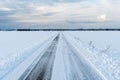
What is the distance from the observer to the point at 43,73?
35.5 ft

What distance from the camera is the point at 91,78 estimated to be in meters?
9.93

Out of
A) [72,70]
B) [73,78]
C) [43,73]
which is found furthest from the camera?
[72,70]

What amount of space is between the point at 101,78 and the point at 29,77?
283cm

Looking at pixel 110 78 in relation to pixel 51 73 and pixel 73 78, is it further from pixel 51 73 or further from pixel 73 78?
pixel 51 73

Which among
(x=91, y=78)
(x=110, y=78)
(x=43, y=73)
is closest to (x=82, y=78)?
(x=91, y=78)

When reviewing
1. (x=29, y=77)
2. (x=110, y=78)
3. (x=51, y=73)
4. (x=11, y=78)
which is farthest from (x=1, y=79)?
(x=110, y=78)

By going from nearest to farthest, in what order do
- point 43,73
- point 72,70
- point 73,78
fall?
point 73,78 < point 43,73 < point 72,70

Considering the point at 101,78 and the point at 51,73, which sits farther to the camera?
the point at 51,73

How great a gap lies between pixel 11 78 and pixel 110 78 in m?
3.95

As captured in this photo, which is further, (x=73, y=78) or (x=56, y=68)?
(x=56, y=68)

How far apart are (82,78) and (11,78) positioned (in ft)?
9.30

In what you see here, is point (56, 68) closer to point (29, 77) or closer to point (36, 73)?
point (36, 73)

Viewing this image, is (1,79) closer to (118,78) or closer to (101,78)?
(101,78)

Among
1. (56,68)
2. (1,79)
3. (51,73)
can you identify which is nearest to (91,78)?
(51,73)
